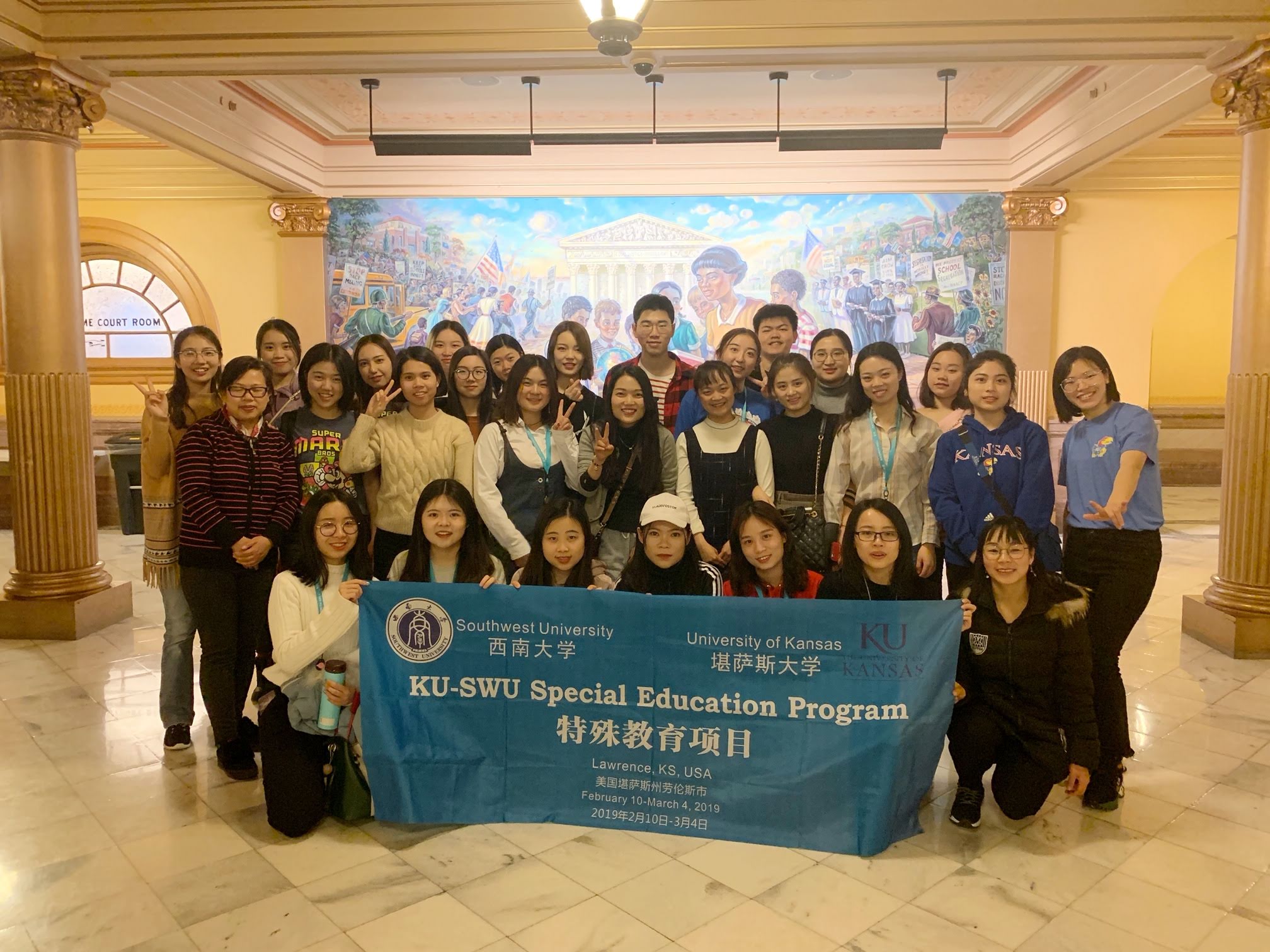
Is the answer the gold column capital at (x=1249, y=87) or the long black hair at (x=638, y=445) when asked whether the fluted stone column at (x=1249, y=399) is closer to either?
the gold column capital at (x=1249, y=87)

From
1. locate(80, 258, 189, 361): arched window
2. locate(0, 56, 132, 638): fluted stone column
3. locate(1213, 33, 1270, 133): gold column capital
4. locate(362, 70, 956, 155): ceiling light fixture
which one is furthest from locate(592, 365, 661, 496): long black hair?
locate(80, 258, 189, 361): arched window

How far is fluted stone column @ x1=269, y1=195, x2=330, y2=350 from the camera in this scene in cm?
1093

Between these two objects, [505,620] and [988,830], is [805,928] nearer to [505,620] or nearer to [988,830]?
[988,830]

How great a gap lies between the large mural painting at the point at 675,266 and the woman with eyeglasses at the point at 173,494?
23.0 ft

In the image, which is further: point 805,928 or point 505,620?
point 505,620

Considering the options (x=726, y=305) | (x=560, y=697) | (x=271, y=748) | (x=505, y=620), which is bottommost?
(x=271, y=748)

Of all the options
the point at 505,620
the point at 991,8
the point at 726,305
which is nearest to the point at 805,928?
the point at 505,620

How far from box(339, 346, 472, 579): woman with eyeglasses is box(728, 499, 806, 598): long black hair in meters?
1.31

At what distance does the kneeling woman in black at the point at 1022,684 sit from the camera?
3.43m

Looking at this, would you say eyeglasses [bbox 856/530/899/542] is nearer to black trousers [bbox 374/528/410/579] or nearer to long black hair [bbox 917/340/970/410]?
long black hair [bbox 917/340/970/410]

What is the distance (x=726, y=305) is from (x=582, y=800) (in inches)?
333

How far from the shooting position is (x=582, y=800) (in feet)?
11.3

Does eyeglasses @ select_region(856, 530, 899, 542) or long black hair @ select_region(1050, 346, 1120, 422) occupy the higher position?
long black hair @ select_region(1050, 346, 1120, 422)

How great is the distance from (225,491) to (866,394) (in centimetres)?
289
